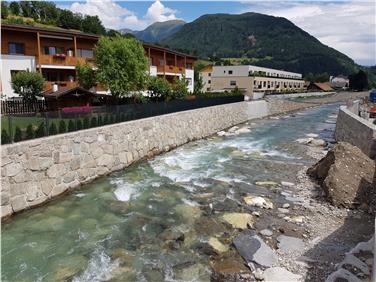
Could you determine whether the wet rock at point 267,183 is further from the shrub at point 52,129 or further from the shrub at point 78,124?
the shrub at point 52,129

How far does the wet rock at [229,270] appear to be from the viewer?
843 centimetres

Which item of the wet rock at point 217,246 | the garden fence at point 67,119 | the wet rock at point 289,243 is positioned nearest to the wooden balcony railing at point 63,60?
the garden fence at point 67,119

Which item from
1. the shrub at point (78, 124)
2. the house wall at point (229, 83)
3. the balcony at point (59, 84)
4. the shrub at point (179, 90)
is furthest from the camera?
the house wall at point (229, 83)

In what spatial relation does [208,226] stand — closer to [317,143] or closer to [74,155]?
[74,155]

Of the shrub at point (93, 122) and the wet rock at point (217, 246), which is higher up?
the shrub at point (93, 122)

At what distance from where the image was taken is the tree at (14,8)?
278ft

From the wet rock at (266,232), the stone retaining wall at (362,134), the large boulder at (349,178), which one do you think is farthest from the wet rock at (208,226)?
the stone retaining wall at (362,134)

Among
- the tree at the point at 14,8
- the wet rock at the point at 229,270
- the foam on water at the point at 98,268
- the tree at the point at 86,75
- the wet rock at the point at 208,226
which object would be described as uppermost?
the tree at the point at 14,8

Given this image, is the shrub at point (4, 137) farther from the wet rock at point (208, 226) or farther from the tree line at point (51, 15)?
the tree line at point (51, 15)

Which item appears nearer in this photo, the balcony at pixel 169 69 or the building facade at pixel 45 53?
the building facade at pixel 45 53

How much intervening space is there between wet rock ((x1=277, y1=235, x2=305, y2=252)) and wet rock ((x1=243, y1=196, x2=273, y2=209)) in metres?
2.55

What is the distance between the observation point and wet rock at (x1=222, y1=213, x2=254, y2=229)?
37.5 ft

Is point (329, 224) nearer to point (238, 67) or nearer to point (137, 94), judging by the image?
point (137, 94)

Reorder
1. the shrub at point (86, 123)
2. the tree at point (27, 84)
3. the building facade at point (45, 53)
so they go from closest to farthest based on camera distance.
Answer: the shrub at point (86, 123) → the tree at point (27, 84) → the building facade at point (45, 53)
